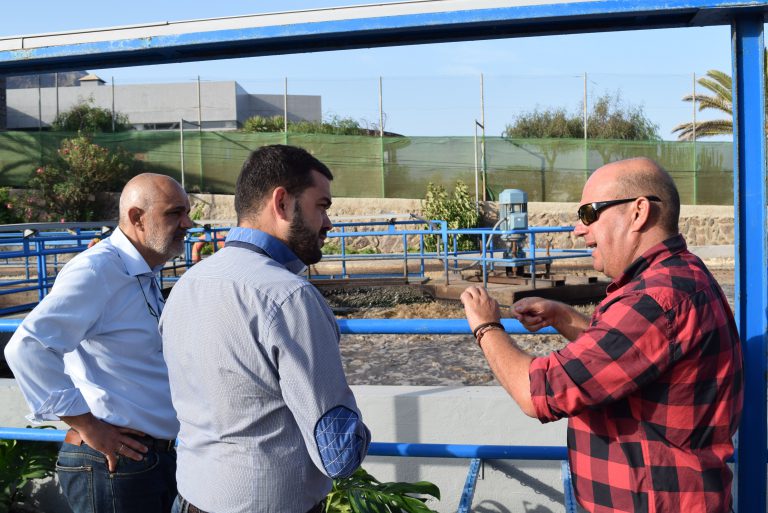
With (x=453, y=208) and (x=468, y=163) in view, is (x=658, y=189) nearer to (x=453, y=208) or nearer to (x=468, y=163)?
(x=453, y=208)

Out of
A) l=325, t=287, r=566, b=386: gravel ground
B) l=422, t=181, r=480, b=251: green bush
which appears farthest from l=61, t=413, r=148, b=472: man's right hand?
l=422, t=181, r=480, b=251: green bush

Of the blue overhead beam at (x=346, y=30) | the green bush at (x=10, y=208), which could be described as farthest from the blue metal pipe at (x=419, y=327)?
the green bush at (x=10, y=208)

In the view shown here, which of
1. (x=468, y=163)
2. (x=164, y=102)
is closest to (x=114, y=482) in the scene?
(x=468, y=163)

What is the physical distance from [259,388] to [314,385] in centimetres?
13

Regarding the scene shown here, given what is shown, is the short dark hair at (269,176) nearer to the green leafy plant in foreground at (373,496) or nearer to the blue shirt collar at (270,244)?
the blue shirt collar at (270,244)

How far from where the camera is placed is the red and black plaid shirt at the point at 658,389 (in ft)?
5.24

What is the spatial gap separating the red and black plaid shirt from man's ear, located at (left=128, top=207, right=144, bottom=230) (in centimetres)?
142

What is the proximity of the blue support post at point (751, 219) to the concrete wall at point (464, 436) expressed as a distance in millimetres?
1011

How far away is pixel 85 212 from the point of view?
21.1 m

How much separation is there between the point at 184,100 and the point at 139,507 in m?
32.4

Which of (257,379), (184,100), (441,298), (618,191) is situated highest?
(184,100)

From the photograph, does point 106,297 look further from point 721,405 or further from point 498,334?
point 721,405

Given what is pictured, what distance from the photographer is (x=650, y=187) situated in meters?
1.78

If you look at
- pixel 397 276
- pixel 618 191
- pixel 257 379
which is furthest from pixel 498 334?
pixel 397 276
